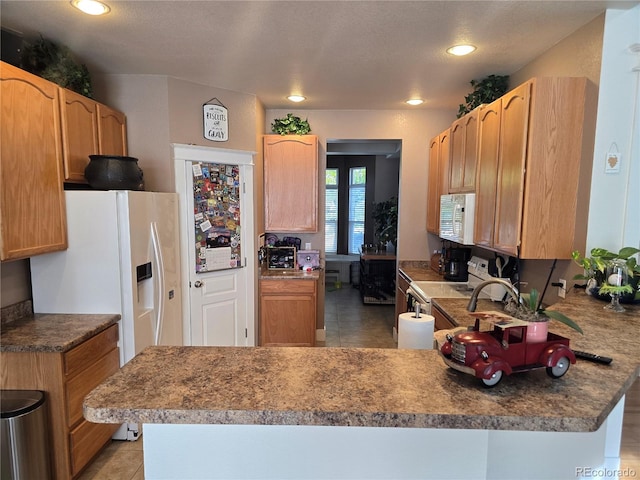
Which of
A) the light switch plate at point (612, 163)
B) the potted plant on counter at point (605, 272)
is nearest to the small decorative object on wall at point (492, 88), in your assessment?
the light switch plate at point (612, 163)

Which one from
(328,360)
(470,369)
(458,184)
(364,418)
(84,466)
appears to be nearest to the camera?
(364,418)

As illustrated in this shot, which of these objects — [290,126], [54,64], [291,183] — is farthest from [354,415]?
[290,126]

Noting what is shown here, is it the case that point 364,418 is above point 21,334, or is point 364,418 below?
above

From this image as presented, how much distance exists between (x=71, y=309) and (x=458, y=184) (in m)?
2.99

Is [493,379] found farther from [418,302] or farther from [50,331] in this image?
[50,331]

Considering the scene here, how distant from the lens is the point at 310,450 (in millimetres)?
1048

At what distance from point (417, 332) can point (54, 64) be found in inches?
103

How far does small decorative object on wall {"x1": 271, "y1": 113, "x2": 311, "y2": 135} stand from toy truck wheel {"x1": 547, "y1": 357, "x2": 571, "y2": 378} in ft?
11.3

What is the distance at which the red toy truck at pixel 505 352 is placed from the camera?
3.23 ft

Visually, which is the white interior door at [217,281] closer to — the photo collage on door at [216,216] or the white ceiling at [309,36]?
the photo collage on door at [216,216]

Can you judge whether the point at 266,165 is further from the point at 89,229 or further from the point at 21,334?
the point at 21,334

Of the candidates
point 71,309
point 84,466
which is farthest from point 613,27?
point 84,466

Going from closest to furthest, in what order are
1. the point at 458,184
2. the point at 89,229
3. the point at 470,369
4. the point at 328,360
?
1. the point at 470,369
2. the point at 328,360
3. the point at 89,229
4. the point at 458,184

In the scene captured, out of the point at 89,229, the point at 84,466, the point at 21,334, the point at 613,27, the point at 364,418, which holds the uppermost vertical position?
the point at 613,27
